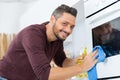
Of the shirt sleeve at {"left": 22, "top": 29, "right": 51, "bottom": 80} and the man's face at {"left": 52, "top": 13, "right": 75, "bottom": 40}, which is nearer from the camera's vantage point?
the shirt sleeve at {"left": 22, "top": 29, "right": 51, "bottom": 80}

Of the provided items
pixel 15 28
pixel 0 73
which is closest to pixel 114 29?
pixel 0 73

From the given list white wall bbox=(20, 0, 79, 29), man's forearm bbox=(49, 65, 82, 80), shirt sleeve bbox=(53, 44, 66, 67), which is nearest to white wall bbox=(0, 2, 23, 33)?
white wall bbox=(20, 0, 79, 29)

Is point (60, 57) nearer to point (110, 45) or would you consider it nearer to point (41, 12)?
point (110, 45)

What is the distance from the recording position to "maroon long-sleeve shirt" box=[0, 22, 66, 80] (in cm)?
143

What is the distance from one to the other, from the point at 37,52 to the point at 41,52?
0.02 metres

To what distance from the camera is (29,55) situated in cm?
147

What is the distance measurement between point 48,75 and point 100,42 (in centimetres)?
44

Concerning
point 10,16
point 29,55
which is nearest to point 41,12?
point 10,16

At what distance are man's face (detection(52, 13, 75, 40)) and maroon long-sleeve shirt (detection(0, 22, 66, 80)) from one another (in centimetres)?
9

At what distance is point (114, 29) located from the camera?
1.50 meters

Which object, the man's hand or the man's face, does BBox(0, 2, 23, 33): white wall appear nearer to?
the man's face

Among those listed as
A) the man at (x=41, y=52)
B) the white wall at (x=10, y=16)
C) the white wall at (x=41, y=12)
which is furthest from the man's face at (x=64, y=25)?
the white wall at (x=10, y=16)

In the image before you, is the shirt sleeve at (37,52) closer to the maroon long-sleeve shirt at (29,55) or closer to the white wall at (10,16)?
the maroon long-sleeve shirt at (29,55)

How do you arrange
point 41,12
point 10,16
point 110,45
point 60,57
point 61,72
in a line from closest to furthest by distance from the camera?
1. point 61,72
2. point 110,45
3. point 60,57
4. point 41,12
5. point 10,16
